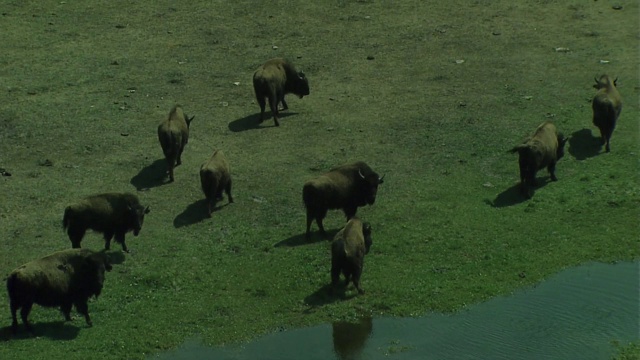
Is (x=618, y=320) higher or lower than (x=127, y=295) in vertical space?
lower

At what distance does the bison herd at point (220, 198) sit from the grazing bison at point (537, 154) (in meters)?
0.02

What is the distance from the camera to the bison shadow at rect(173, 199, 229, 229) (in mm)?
22562

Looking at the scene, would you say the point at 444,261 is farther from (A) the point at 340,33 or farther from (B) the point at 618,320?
(A) the point at 340,33

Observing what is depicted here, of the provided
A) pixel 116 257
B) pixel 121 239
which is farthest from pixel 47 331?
pixel 121 239

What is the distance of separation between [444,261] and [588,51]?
43.5 ft

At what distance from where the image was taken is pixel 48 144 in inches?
1030

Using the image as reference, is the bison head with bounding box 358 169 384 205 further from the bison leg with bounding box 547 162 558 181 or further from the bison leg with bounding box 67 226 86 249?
the bison leg with bounding box 67 226 86 249

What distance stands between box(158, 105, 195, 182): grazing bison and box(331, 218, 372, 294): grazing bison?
6.00 metres

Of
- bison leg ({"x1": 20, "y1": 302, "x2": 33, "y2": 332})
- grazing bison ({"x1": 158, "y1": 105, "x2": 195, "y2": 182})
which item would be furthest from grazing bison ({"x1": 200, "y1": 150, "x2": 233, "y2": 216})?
bison leg ({"x1": 20, "y1": 302, "x2": 33, "y2": 332})

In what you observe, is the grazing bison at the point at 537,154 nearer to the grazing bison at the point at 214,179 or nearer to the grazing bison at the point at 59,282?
the grazing bison at the point at 214,179

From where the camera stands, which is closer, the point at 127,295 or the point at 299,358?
the point at 299,358

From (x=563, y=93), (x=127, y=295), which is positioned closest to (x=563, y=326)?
(x=127, y=295)

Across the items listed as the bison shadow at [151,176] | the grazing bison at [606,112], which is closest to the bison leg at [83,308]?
the bison shadow at [151,176]

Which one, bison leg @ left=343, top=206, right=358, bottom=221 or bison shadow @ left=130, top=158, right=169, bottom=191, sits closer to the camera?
bison leg @ left=343, top=206, right=358, bottom=221
